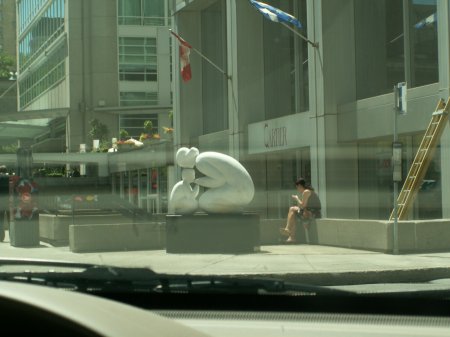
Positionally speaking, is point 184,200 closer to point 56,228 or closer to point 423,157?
point 56,228

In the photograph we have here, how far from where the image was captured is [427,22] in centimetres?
1825

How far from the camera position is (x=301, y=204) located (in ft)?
52.3

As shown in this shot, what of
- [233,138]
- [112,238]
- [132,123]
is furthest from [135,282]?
[233,138]

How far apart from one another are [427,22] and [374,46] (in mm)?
2474

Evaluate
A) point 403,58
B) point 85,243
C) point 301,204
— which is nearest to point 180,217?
point 301,204

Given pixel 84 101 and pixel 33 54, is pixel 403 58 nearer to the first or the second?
pixel 84 101

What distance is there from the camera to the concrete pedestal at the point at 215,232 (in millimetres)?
10539

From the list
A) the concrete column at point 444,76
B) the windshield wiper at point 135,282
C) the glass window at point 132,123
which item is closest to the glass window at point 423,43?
the concrete column at point 444,76

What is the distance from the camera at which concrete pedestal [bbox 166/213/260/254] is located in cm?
1054

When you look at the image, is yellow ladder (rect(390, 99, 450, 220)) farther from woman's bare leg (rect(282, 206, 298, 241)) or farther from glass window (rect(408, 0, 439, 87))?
woman's bare leg (rect(282, 206, 298, 241))

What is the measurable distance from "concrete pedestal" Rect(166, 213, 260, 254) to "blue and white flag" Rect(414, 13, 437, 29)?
7.51 meters

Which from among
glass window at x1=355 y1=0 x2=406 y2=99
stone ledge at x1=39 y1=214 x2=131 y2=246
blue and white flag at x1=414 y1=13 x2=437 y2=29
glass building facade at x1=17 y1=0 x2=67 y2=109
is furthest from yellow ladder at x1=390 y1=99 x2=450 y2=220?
glass building facade at x1=17 y1=0 x2=67 y2=109

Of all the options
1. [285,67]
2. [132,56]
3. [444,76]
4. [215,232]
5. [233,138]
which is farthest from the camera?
[233,138]

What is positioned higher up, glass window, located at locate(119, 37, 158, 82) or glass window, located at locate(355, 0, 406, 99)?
glass window, located at locate(355, 0, 406, 99)
